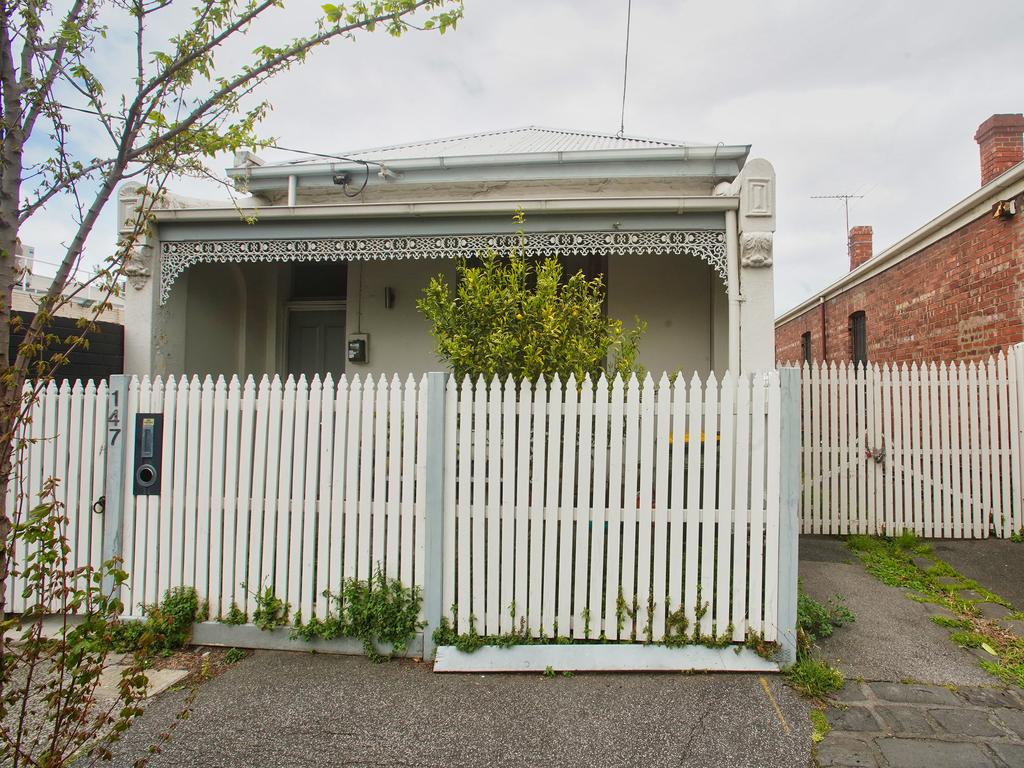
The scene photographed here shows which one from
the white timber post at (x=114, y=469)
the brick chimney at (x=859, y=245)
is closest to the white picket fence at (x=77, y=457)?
the white timber post at (x=114, y=469)

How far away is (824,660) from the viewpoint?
11.3 feet

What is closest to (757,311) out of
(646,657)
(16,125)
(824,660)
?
(824,660)

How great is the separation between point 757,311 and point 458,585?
373cm

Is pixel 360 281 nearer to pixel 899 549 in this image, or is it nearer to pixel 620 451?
pixel 620 451

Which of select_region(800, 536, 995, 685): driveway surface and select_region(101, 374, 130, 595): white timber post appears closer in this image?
select_region(800, 536, 995, 685): driveway surface

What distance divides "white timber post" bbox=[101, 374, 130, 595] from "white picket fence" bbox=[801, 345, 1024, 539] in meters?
6.23

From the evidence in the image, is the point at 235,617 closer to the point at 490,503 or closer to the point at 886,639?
the point at 490,503

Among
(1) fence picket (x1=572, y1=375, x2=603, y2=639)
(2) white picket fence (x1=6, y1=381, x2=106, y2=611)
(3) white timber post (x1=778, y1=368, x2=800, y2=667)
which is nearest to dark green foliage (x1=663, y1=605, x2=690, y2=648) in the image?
(1) fence picket (x1=572, y1=375, x2=603, y2=639)

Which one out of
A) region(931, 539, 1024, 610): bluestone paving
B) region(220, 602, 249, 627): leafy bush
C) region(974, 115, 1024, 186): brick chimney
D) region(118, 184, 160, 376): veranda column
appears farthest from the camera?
region(974, 115, 1024, 186): brick chimney

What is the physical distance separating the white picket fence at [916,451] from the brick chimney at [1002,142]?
467cm

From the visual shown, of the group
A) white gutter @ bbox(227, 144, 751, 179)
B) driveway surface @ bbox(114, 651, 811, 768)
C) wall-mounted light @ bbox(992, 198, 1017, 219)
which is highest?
white gutter @ bbox(227, 144, 751, 179)

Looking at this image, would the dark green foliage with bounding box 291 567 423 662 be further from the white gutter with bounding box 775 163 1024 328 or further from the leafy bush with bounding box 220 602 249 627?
the white gutter with bounding box 775 163 1024 328

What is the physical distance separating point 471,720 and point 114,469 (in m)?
2.88

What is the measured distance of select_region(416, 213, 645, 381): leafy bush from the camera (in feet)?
12.5
